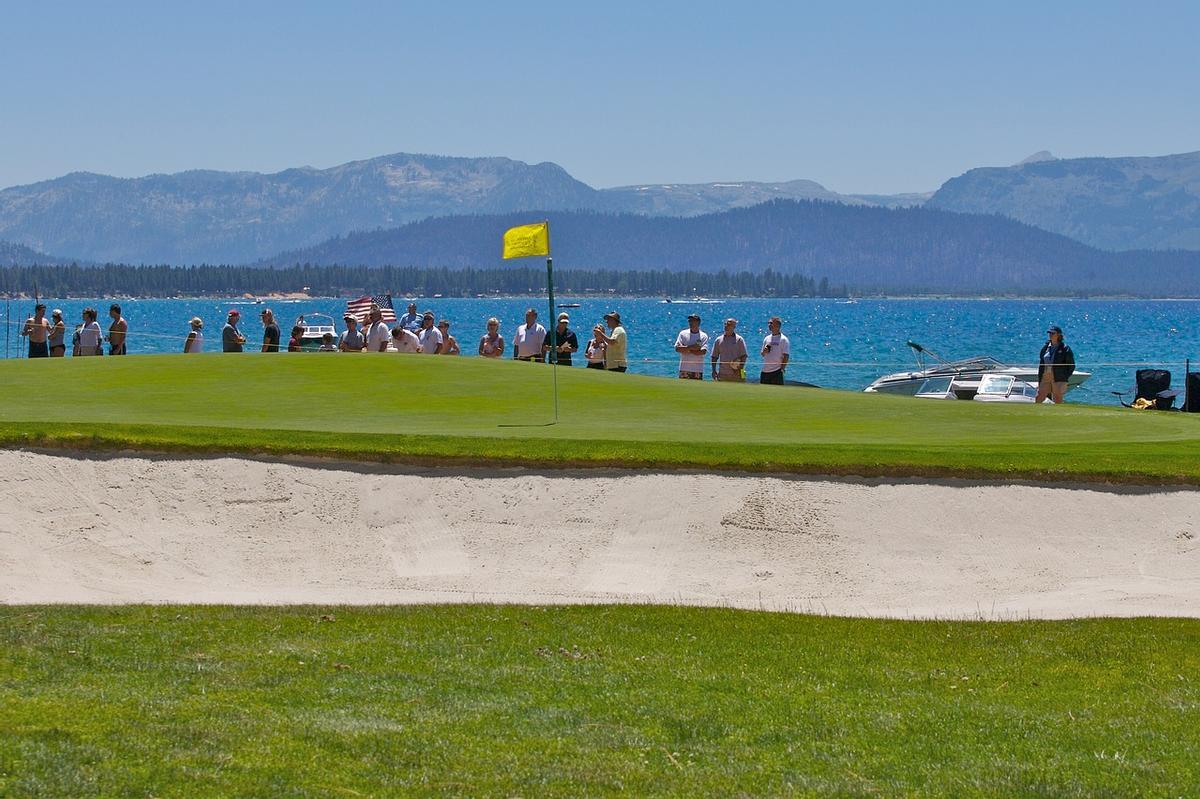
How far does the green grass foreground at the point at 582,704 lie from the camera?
736cm

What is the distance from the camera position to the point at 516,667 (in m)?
9.73

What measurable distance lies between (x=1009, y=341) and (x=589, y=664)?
133003mm

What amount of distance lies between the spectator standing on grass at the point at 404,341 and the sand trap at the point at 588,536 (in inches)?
501

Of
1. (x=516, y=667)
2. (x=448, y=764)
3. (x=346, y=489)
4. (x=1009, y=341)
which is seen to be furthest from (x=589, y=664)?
(x=1009, y=341)

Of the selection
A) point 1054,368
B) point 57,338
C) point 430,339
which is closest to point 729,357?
point 430,339

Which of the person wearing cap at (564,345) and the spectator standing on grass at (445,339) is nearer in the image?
the person wearing cap at (564,345)

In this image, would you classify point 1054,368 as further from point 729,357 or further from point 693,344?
point 693,344

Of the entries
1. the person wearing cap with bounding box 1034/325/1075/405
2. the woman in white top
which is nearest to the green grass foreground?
the person wearing cap with bounding box 1034/325/1075/405

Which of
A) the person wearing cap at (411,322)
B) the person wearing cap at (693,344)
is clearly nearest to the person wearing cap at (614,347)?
the person wearing cap at (693,344)

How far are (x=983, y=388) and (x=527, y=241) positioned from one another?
A: 21.7 meters

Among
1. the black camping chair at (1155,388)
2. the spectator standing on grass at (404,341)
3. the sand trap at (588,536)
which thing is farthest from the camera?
the black camping chair at (1155,388)

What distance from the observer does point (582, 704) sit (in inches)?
347

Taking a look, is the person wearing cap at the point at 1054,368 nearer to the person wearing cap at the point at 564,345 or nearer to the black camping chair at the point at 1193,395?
the black camping chair at the point at 1193,395

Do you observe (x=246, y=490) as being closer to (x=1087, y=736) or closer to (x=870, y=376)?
(x=1087, y=736)
